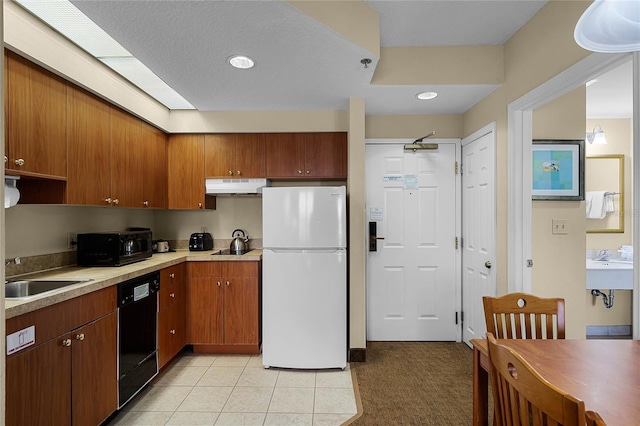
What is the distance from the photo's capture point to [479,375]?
147 cm

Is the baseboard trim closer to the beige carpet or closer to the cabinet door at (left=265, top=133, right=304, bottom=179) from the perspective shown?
the beige carpet

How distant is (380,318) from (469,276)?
0.99 m

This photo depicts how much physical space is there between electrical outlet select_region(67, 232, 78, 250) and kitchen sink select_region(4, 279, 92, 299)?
598mm

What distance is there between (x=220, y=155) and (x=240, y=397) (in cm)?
226

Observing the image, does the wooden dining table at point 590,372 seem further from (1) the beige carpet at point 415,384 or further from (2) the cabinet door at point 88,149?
(2) the cabinet door at point 88,149

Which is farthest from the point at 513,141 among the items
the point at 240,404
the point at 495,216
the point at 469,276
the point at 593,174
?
the point at 240,404

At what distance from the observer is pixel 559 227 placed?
2.56 m

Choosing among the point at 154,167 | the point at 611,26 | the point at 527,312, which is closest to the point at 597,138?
the point at 527,312

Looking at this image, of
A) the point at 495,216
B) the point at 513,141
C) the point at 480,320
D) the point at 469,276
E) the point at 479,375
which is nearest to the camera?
the point at 479,375

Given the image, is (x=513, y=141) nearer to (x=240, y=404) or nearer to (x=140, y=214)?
(x=240, y=404)

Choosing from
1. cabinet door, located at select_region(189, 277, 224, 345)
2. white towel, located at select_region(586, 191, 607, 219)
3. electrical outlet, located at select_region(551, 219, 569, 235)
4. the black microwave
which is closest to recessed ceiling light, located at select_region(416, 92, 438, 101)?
electrical outlet, located at select_region(551, 219, 569, 235)

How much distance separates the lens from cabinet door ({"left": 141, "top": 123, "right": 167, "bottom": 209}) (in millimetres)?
3027

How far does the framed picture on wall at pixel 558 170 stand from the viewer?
2598 millimetres

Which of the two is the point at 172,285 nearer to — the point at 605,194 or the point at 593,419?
the point at 593,419
